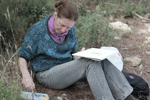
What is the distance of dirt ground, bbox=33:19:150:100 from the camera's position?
264cm

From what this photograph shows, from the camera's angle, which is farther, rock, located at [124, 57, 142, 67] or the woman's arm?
rock, located at [124, 57, 142, 67]

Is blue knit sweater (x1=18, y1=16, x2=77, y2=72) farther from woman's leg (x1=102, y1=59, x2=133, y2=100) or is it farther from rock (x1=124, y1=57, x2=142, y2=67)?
rock (x1=124, y1=57, x2=142, y2=67)

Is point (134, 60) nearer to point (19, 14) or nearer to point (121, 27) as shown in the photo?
point (121, 27)

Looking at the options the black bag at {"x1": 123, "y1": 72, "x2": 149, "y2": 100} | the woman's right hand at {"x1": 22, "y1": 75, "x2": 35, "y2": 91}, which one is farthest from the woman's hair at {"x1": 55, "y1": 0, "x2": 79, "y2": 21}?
the black bag at {"x1": 123, "y1": 72, "x2": 149, "y2": 100}

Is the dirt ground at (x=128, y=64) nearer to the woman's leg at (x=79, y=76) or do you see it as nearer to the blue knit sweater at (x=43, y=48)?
the woman's leg at (x=79, y=76)

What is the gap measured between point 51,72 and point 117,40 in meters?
3.04

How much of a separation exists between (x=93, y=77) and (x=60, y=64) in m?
0.55

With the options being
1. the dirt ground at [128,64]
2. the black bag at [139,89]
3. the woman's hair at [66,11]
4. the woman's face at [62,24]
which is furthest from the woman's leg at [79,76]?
the black bag at [139,89]

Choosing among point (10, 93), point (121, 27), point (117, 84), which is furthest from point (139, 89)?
point (121, 27)

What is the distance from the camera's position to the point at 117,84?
7.98 ft

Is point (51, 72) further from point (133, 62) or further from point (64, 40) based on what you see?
point (133, 62)

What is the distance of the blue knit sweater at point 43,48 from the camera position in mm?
2348

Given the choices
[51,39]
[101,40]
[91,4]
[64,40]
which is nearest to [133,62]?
[101,40]

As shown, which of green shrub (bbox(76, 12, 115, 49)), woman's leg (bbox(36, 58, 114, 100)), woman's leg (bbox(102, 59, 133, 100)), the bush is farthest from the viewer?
green shrub (bbox(76, 12, 115, 49))
